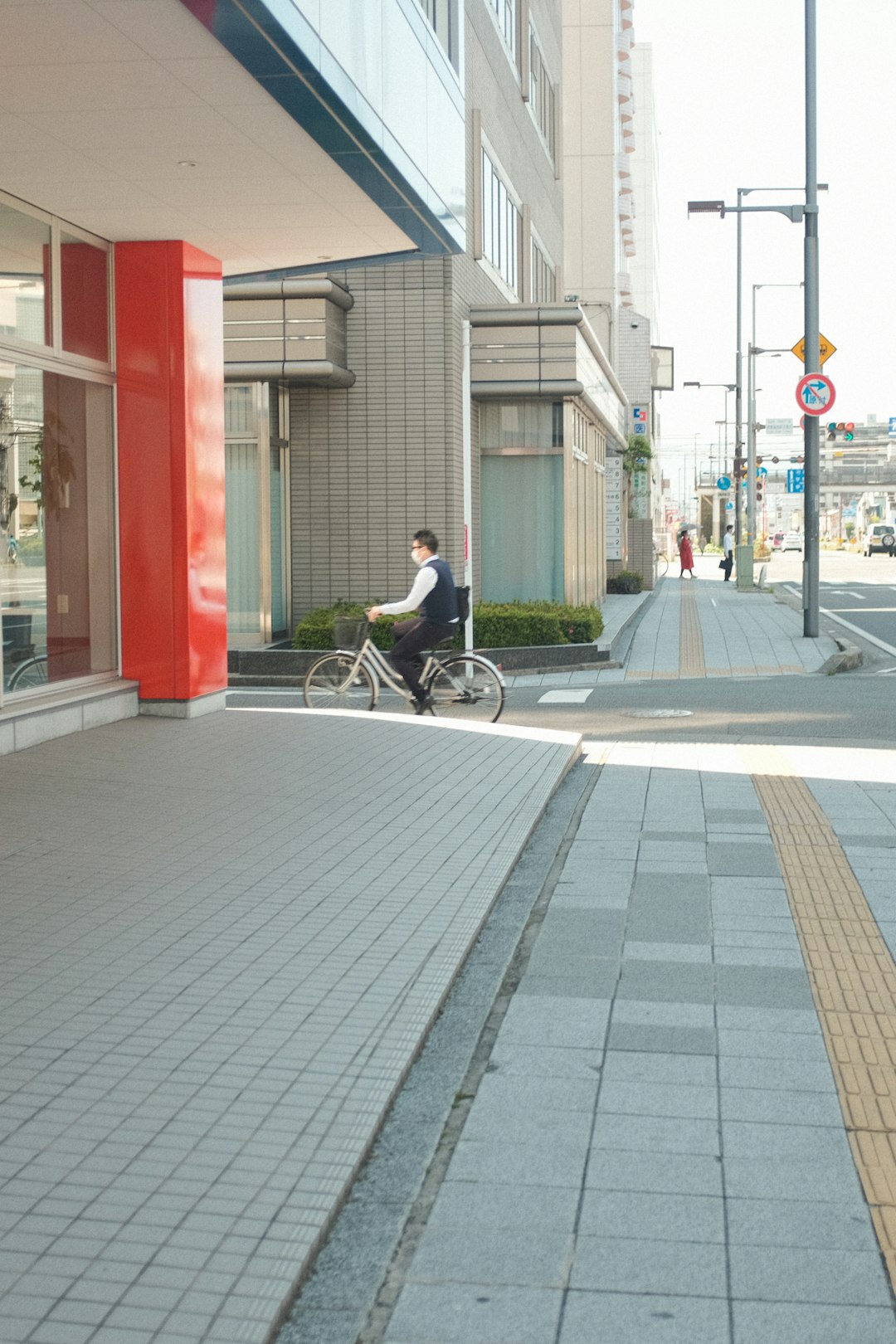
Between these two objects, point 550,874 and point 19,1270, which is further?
point 550,874

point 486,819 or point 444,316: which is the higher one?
point 444,316

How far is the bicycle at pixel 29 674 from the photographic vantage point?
10930mm

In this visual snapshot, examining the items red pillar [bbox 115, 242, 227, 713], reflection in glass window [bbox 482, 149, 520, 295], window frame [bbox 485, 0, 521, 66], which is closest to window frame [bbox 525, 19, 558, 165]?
window frame [bbox 485, 0, 521, 66]

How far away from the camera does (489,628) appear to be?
20.6 metres

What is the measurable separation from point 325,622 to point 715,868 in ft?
43.2

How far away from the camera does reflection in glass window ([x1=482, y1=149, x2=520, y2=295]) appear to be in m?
24.3

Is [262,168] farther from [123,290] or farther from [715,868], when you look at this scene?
[715,868]

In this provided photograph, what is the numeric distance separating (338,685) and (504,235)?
1428 centimetres

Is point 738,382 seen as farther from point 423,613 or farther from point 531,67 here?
point 423,613

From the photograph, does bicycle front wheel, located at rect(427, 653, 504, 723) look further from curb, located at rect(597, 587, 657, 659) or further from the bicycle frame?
curb, located at rect(597, 587, 657, 659)

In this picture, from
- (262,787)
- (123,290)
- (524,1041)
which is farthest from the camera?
(123,290)

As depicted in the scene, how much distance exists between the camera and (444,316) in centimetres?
2112

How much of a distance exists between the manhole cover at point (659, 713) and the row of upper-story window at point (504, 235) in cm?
1081

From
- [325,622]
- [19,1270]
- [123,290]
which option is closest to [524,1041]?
[19,1270]
